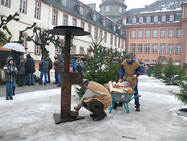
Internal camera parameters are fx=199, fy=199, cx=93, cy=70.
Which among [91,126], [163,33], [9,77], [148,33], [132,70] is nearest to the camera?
[91,126]

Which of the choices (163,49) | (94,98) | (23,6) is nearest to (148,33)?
(163,49)

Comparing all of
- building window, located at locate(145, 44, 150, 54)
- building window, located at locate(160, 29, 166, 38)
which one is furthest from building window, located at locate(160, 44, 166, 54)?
building window, located at locate(145, 44, 150, 54)

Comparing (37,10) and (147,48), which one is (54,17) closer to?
(37,10)

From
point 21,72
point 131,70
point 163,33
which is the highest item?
point 163,33

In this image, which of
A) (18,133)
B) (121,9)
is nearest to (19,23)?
(18,133)

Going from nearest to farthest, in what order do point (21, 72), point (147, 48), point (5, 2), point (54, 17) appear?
point (21, 72), point (5, 2), point (54, 17), point (147, 48)

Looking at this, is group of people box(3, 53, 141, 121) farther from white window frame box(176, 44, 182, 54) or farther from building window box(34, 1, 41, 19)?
white window frame box(176, 44, 182, 54)

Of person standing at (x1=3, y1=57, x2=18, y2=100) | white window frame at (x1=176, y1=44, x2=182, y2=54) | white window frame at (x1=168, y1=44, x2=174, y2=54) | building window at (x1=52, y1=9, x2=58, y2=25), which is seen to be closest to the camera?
person standing at (x1=3, y1=57, x2=18, y2=100)

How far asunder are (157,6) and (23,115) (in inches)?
2245

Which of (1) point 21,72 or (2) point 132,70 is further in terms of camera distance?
(1) point 21,72

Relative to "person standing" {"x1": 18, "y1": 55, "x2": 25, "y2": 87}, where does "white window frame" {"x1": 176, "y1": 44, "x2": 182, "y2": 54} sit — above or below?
above

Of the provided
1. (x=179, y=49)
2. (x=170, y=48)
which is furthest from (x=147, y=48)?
(x=179, y=49)

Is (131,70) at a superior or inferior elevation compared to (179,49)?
inferior

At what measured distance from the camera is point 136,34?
167ft
